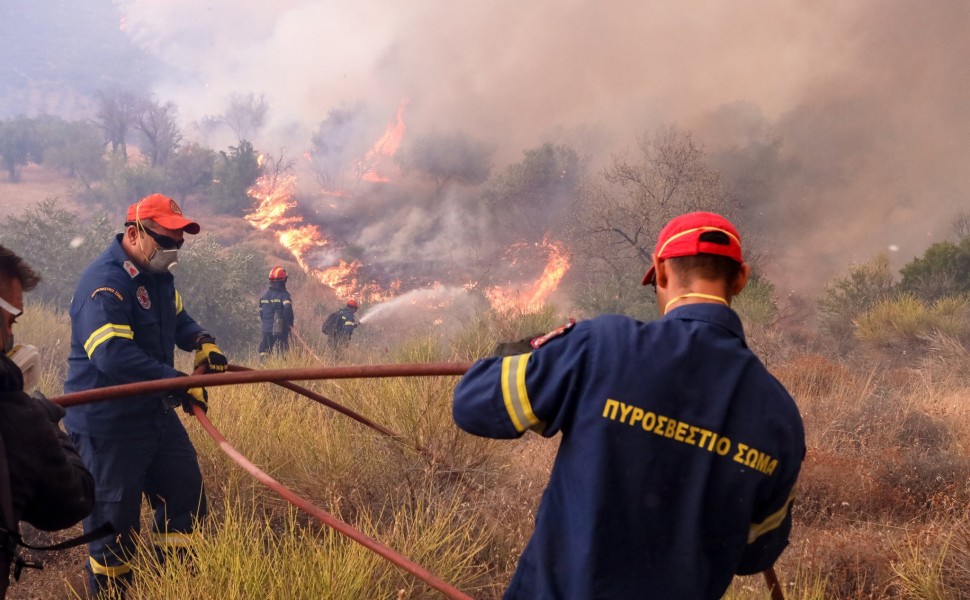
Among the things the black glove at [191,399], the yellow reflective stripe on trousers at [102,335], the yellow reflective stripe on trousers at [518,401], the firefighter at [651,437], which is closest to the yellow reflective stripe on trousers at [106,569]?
the black glove at [191,399]

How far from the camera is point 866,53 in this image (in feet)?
73.0

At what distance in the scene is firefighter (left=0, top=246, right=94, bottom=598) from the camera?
4.81 ft

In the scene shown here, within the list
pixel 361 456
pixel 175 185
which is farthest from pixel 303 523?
pixel 175 185

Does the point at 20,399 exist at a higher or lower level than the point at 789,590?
higher

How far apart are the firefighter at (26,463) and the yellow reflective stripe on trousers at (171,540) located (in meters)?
1.43

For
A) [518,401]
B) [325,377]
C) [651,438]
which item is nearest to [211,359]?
[325,377]

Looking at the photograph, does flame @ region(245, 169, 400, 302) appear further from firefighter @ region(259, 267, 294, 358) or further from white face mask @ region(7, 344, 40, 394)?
white face mask @ region(7, 344, 40, 394)

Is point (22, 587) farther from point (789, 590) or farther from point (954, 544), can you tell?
point (954, 544)

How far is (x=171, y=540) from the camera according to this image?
312cm

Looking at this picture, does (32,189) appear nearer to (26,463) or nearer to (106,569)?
(106,569)

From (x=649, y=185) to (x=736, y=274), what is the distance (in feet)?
47.2

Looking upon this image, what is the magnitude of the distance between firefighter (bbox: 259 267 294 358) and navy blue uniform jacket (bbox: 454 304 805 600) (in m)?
8.90

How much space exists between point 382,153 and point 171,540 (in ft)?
107

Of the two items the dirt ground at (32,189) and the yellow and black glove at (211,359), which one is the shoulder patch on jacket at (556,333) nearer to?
the yellow and black glove at (211,359)
